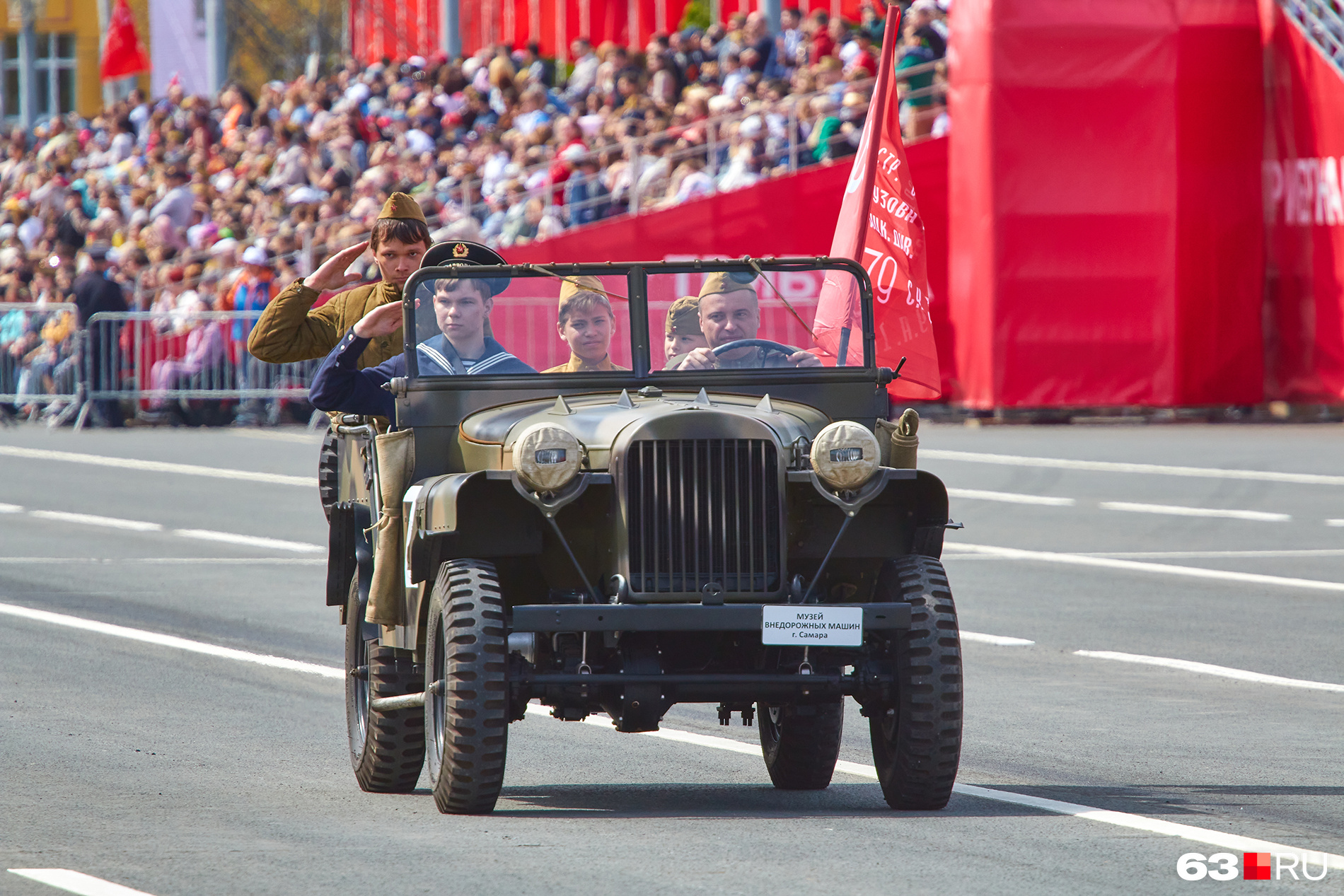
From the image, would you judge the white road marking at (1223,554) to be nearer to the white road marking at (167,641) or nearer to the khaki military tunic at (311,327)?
the white road marking at (167,641)

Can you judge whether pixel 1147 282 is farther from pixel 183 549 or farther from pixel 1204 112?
pixel 183 549

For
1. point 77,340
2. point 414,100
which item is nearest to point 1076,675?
point 77,340

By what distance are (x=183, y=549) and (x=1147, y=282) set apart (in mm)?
14769

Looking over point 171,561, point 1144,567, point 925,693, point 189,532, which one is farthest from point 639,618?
point 189,532

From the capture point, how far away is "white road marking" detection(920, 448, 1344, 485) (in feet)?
73.8

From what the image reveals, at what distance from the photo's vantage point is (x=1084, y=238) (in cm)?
2884

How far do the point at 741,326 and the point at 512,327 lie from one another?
828 mm

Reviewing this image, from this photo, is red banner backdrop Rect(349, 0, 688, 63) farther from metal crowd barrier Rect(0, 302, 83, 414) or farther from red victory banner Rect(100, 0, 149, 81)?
metal crowd barrier Rect(0, 302, 83, 414)

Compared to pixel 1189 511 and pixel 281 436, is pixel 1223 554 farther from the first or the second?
pixel 281 436

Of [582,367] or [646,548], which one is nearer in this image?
[646,548]

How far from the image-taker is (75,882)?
21.4 feet

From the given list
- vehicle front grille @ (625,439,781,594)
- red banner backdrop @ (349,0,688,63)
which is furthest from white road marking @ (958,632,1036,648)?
red banner backdrop @ (349,0,688,63)

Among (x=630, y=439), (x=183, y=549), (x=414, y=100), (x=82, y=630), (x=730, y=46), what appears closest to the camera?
(x=630, y=439)

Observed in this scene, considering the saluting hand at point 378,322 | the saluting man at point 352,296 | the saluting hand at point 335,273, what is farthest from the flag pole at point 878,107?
the saluting hand at point 378,322
